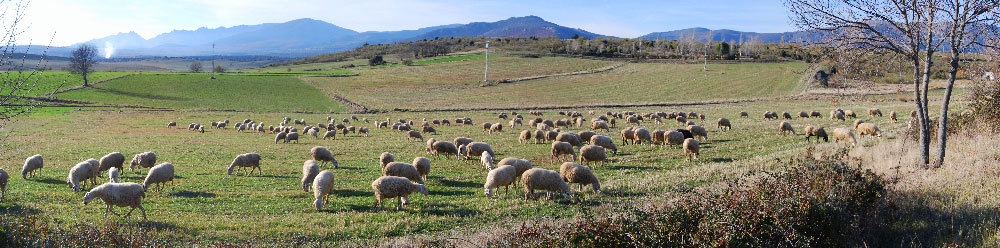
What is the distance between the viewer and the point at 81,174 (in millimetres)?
16641

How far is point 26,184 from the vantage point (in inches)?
688

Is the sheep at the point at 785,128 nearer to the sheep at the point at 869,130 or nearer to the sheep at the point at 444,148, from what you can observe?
the sheep at the point at 869,130

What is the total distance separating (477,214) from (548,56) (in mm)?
128950

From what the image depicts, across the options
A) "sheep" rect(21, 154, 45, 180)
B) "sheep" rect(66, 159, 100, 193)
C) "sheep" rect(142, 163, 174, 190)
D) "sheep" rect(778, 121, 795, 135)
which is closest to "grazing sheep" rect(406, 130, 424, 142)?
"sheep" rect(142, 163, 174, 190)

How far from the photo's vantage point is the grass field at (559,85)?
7325 cm

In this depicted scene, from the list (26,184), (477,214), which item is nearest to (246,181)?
(26,184)

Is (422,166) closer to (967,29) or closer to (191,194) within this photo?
(191,194)

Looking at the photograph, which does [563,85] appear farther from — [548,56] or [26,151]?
[26,151]

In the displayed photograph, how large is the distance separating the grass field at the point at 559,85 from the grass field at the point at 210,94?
6132 mm

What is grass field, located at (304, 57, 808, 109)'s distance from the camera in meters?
73.2

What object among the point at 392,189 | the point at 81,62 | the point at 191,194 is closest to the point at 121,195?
the point at 191,194

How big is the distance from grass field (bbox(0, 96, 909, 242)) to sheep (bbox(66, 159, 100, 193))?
1.15 ft

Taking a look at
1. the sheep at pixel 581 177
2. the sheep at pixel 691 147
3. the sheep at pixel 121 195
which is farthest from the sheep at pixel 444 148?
the sheep at pixel 121 195

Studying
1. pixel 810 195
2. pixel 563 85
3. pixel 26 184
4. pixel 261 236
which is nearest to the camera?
pixel 810 195
